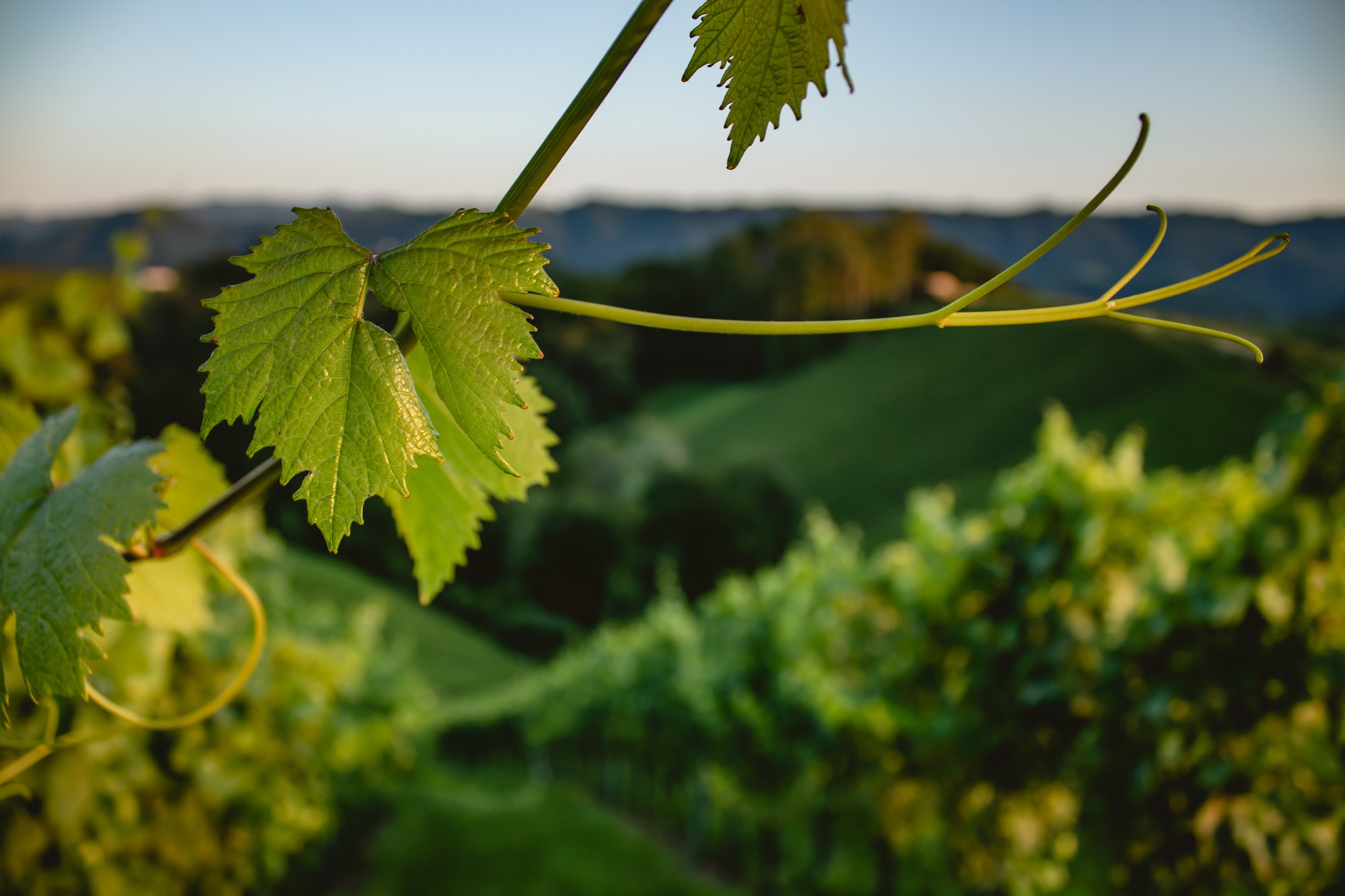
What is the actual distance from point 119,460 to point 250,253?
289 mm

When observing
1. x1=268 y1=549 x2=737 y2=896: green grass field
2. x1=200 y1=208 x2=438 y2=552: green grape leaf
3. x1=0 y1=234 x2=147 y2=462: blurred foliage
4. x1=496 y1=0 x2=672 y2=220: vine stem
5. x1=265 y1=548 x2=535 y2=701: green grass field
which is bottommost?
x1=265 y1=548 x2=535 y2=701: green grass field

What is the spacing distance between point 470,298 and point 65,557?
0.34 metres

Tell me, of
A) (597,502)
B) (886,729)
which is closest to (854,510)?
(597,502)

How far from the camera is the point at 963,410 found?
50.5m

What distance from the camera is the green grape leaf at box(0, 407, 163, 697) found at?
1.65 ft

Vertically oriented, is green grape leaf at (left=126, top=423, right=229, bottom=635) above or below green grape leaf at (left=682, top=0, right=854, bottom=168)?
below

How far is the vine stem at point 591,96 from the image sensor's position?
37 cm

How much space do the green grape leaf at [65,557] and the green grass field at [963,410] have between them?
42.2 m

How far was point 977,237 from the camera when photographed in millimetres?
76750

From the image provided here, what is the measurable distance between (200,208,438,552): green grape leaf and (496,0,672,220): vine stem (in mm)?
100

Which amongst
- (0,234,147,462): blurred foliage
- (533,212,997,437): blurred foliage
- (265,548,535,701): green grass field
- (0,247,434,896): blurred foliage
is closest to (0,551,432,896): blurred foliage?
(0,247,434,896): blurred foliage

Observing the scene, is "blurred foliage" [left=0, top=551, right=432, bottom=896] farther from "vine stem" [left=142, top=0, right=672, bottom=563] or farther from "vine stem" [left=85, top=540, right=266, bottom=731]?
"vine stem" [left=142, top=0, right=672, bottom=563]

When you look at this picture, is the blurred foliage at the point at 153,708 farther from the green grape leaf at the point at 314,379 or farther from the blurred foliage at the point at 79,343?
the green grape leaf at the point at 314,379

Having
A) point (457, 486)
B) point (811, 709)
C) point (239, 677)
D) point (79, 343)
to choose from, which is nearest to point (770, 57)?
point (457, 486)
